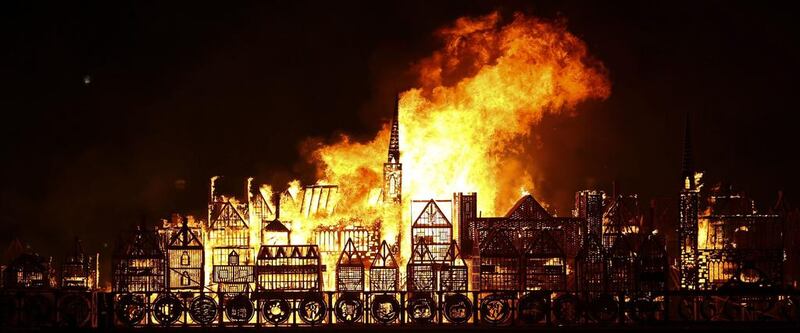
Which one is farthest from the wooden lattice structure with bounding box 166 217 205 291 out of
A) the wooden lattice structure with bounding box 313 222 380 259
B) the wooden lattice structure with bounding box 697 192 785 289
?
the wooden lattice structure with bounding box 697 192 785 289

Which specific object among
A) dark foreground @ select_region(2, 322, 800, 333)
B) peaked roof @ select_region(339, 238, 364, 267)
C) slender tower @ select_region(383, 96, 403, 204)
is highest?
slender tower @ select_region(383, 96, 403, 204)

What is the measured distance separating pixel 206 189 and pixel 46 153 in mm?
3174

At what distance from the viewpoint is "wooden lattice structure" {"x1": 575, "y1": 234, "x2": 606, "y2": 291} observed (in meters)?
14.4

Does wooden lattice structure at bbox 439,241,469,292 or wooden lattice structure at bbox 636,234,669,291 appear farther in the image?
wooden lattice structure at bbox 439,241,469,292

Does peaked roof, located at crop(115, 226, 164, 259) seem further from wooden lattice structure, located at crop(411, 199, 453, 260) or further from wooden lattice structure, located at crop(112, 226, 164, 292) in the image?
wooden lattice structure, located at crop(411, 199, 453, 260)

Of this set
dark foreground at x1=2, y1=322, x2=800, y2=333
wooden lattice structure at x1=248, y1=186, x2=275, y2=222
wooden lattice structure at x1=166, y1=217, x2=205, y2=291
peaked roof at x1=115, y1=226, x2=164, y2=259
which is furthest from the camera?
wooden lattice structure at x1=248, y1=186, x2=275, y2=222

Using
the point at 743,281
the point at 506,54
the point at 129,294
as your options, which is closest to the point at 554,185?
the point at 506,54

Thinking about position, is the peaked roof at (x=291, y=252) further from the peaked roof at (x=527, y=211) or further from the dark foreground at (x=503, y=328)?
the peaked roof at (x=527, y=211)

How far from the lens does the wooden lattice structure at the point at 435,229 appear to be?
1582 centimetres

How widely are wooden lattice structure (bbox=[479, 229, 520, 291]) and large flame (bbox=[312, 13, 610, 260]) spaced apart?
3.76m

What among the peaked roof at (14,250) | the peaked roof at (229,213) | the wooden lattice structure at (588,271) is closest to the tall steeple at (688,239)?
the wooden lattice structure at (588,271)

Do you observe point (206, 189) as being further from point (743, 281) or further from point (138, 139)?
point (743, 281)

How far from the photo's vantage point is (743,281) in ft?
48.7

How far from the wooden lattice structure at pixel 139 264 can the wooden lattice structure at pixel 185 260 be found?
0.99 feet
